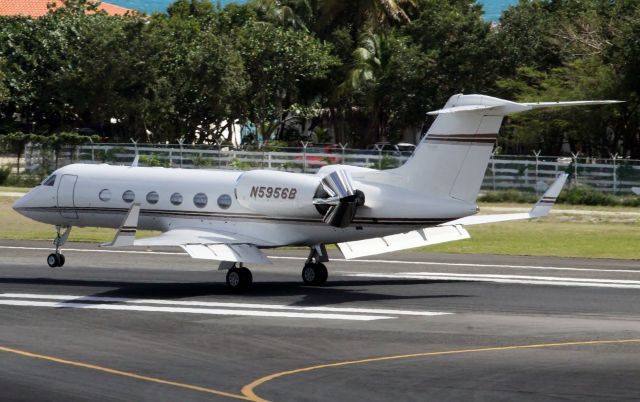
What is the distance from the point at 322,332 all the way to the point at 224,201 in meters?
7.51

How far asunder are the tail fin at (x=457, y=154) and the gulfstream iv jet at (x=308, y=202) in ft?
0.07

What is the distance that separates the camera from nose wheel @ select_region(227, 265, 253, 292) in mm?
28719

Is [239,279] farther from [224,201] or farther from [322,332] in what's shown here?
[322,332]

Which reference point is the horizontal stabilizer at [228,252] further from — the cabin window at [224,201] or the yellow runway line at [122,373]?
the yellow runway line at [122,373]

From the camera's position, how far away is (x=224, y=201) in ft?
95.7

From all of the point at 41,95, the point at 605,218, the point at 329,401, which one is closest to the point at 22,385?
the point at 329,401

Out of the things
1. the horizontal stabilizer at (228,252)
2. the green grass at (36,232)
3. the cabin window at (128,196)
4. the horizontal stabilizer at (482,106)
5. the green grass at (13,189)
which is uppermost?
the horizontal stabilizer at (482,106)

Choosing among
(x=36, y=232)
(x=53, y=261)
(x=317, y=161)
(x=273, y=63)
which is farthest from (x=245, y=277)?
(x=273, y=63)

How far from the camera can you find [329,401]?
16141 mm

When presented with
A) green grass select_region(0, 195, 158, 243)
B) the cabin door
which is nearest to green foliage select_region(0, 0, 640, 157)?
green grass select_region(0, 195, 158, 243)

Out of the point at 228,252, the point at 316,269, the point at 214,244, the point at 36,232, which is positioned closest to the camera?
the point at 228,252

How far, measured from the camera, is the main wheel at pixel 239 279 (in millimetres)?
28719

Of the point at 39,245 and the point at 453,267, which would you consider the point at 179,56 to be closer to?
the point at 39,245

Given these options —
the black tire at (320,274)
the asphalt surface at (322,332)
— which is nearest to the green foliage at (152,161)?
the asphalt surface at (322,332)
